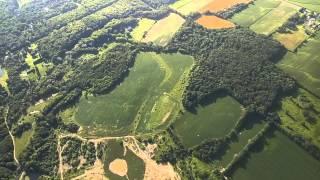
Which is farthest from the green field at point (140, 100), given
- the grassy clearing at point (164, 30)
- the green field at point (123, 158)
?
the grassy clearing at point (164, 30)

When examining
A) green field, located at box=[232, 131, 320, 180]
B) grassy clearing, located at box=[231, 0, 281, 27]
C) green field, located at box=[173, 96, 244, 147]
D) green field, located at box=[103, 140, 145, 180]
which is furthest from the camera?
grassy clearing, located at box=[231, 0, 281, 27]

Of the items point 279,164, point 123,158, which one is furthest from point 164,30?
point 279,164

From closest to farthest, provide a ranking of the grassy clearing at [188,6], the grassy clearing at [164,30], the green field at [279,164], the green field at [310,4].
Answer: the green field at [279,164], the grassy clearing at [164,30], the green field at [310,4], the grassy clearing at [188,6]

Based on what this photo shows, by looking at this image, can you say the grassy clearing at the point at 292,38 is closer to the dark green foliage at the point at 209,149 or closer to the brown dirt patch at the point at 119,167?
the dark green foliage at the point at 209,149

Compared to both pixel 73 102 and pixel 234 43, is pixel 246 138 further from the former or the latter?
pixel 73 102

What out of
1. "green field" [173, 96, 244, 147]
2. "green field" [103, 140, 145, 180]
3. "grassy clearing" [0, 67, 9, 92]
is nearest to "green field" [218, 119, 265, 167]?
"green field" [173, 96, 244, 147]

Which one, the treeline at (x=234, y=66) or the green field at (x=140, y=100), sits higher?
the treeline at (x=234, y=66)

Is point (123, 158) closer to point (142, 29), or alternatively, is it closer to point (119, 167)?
point (119, 167)

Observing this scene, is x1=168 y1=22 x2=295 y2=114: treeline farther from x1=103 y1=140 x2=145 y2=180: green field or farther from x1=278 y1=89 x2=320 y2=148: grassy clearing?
x1=103 y1=140 x2=145 y2=180: green field
